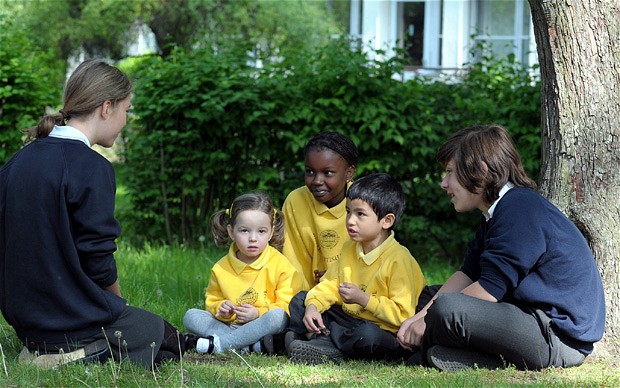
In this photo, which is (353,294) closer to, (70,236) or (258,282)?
(258,282)

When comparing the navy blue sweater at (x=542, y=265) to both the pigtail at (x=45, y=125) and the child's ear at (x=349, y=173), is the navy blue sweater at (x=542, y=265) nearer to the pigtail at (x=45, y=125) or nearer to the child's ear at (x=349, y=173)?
the child's ear at (x=349, y=173)

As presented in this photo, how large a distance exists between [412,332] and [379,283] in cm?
41

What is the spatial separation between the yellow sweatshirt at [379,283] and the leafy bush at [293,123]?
3036 mm

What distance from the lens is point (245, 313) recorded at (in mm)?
5207

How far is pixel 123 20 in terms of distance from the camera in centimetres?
2436

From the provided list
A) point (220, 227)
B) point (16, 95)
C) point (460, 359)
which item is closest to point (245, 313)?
point (220, 227)

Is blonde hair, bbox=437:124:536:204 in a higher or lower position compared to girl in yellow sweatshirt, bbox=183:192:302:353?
higher

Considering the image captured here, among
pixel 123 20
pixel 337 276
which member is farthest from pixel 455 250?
pixel 123 20

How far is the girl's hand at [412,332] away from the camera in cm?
462

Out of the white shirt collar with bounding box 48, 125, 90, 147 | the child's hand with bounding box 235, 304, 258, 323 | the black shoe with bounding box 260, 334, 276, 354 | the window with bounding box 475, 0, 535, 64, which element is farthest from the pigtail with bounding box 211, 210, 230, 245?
the window with bounding box 475, 0, 535, 64

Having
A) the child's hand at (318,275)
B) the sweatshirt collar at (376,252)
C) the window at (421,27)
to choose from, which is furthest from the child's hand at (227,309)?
the window at (421,27)

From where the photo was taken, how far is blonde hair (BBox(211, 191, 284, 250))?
5.35m

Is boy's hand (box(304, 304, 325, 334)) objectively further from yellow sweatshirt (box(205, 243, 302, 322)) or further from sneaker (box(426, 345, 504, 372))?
sneaker (box(426, 345, 504, 372))

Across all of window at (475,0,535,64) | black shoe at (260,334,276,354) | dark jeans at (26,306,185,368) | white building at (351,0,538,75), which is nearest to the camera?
dark jeans at (26,306,185,368)
